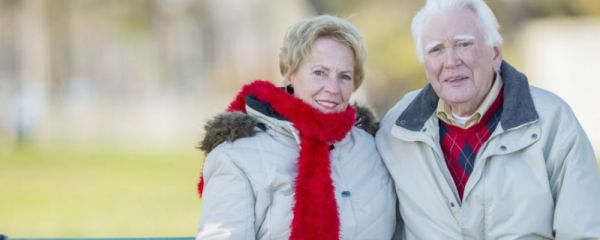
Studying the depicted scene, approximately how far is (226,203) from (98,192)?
11.8m

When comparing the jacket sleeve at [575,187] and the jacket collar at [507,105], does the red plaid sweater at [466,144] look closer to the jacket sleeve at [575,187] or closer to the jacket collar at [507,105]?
the jacket collar at [507,105]

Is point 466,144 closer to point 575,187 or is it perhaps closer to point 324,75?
point 575,187

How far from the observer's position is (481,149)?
3168 mm

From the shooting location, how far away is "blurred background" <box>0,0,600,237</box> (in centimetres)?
2188

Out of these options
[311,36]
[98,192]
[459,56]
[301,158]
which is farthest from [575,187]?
[98,192]

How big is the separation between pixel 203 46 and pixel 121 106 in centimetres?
367

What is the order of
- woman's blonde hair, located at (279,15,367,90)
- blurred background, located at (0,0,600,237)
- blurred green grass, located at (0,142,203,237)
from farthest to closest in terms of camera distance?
1. blurred background, located at (0,0,600,237)
2. blurred green grass, located at (0,142,203,237)
3. woman's blonde hair, located at (279,15,367,90)

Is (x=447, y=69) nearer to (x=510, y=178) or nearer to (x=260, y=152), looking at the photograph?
(x=510, y=178)

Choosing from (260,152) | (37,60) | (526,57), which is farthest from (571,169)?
(37,60)

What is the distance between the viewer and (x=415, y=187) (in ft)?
11.0

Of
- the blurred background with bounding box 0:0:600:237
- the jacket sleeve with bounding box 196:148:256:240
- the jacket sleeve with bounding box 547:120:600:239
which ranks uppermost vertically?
the jacket sleeve with bounding box 547:120:600:239

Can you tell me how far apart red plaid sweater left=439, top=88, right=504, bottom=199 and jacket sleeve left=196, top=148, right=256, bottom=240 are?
28.8 inches

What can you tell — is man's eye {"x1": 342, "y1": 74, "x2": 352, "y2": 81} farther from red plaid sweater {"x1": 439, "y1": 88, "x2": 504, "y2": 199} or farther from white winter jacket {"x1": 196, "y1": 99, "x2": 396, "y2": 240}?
red plaid sweater {"x1": 439, "y1": 88, "x2": 504, "y2": 199}

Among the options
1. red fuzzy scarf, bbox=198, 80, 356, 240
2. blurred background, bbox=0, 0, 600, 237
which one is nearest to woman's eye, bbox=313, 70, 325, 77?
red fuzzy scarf, bbox=198, 80, 356, 240
